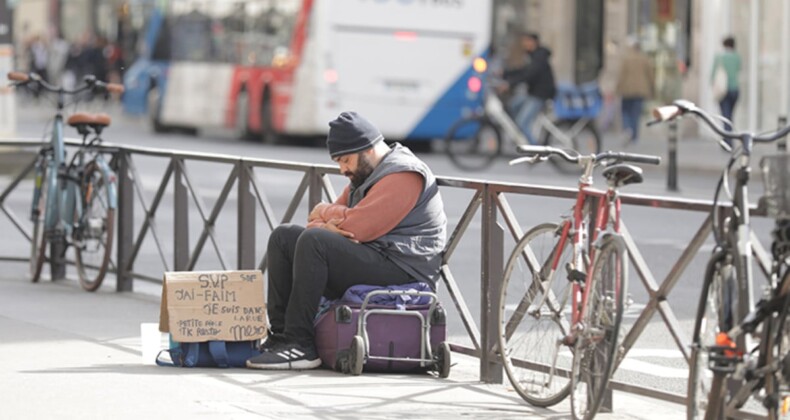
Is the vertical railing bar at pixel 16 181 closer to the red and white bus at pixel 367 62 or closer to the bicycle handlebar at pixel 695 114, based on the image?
the bicycle handlebar at pixel 695 114

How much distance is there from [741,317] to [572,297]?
116cm

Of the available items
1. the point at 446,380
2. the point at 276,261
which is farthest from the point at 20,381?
the point at 446,380

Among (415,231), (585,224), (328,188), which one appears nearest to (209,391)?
(415,231)

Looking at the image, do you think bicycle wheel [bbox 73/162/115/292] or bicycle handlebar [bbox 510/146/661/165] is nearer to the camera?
bicycle handlebar [bbox 510/146/661/165]

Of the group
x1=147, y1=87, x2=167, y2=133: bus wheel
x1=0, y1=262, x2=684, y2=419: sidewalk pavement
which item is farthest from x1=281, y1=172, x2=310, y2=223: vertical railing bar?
x1=147, y1=87, x2=167, y2=133: bus wheel

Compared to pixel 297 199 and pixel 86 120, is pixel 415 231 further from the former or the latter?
pixel 86 120

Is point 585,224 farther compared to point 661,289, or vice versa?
point 585,224

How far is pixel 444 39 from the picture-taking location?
91.1 ft

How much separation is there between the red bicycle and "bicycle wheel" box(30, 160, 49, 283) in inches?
183

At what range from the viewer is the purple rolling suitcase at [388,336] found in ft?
26.3

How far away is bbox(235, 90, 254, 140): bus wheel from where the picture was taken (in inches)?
1214

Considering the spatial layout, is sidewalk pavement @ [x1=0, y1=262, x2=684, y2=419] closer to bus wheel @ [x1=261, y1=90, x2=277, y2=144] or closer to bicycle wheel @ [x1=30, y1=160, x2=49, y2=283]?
bicycle wheel @ [x1=30, y1=160, x2=49, y2=283]

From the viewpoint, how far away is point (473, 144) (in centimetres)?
2383

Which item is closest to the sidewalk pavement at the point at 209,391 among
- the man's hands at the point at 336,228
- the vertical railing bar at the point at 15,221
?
the man's hands at the point at 336,228
